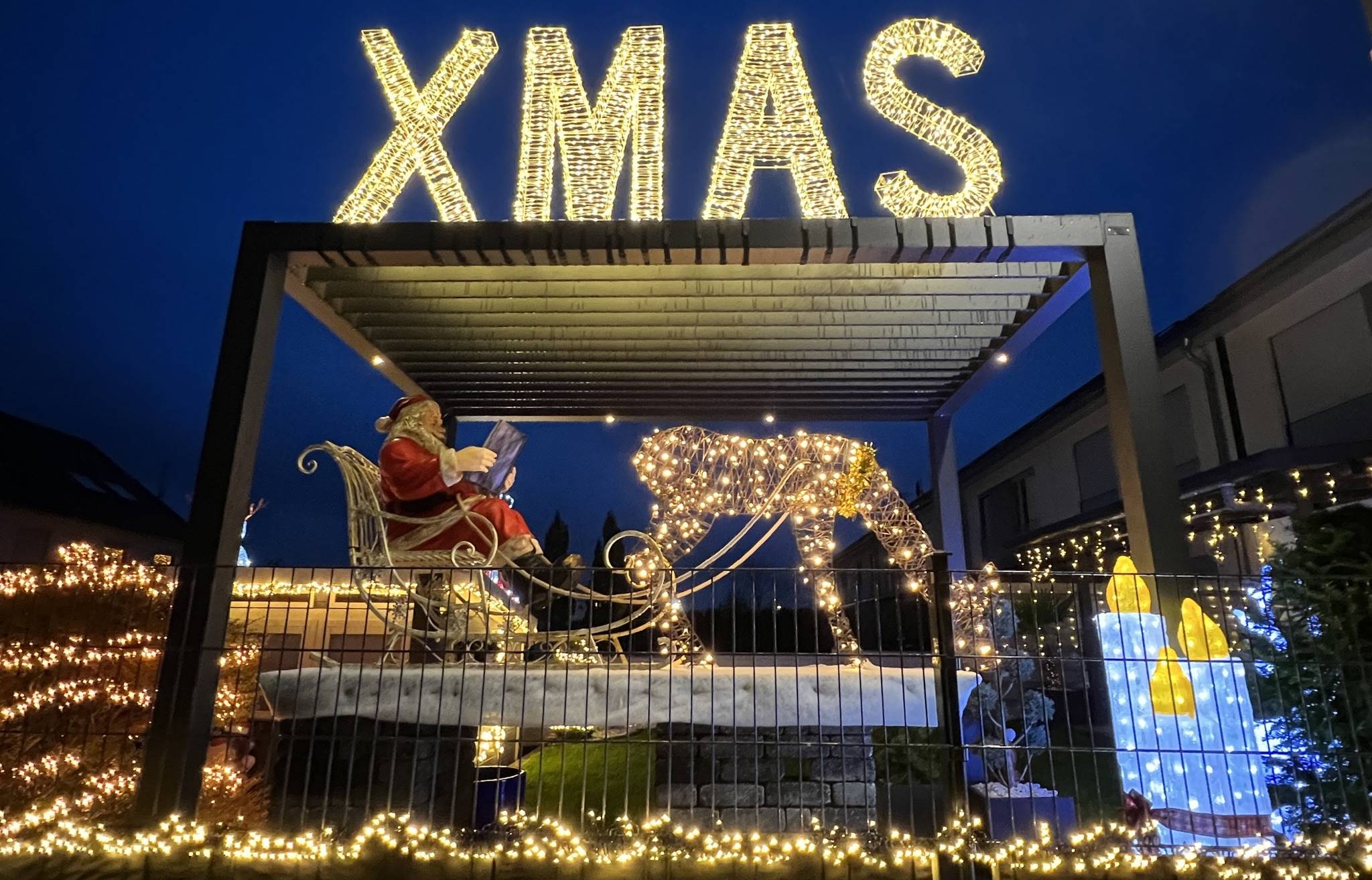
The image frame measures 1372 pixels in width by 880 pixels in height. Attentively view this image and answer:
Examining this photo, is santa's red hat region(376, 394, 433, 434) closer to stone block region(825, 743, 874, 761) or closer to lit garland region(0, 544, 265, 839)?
lit garland region(0, 544, 265, 839)

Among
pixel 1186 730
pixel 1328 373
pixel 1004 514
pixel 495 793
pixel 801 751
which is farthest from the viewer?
pixel 1004 514

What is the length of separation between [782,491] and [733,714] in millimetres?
3235

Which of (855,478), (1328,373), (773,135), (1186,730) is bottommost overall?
(1186,730)

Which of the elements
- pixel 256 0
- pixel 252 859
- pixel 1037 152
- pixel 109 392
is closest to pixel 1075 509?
pixel 252 859

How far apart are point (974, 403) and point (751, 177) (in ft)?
134

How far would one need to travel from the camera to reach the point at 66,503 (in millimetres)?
17234

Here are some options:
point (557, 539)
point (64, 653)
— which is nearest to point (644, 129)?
point (64, 653)

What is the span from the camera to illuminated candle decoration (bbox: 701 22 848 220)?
5.13 m

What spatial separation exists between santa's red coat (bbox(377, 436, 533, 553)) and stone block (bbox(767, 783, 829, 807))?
2.36 metres

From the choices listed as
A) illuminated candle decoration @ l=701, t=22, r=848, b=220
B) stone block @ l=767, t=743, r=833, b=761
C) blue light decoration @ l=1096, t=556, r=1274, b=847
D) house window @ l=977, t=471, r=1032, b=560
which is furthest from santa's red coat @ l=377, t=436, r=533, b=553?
house window @ l=977, t=471, r=1032, b=560

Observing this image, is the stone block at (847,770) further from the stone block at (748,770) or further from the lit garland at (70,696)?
the lit garland at (70,696)

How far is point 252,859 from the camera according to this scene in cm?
337

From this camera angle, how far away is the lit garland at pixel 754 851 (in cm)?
332

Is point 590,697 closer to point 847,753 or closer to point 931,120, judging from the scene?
point 847,753
